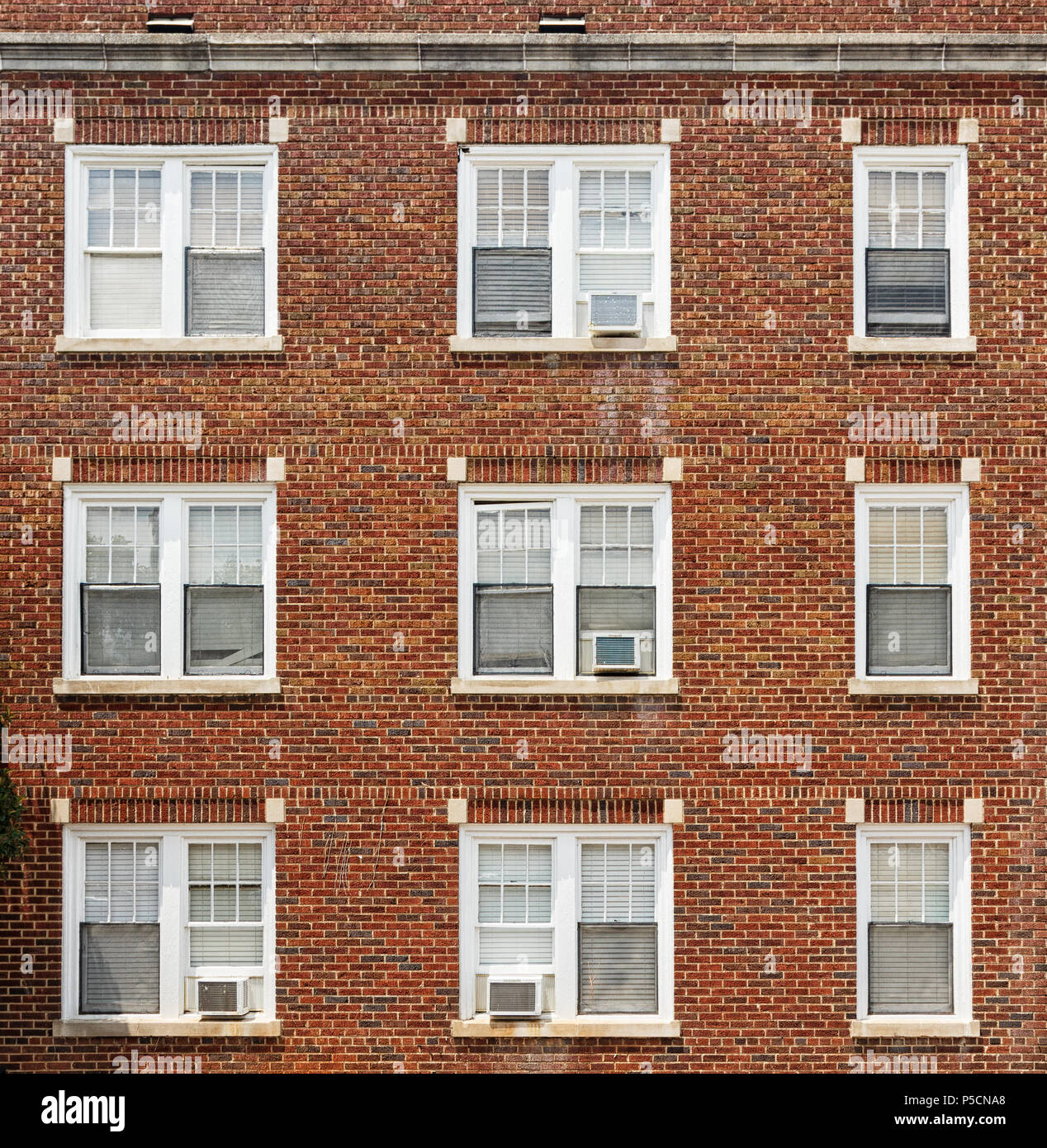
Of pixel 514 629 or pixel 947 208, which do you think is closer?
pixel 514 629

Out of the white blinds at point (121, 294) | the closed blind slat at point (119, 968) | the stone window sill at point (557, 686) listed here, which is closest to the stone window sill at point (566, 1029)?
the closed blind slat at point (119, 968)

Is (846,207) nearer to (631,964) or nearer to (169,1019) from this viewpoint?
(631,964)

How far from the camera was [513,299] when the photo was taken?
12008mm

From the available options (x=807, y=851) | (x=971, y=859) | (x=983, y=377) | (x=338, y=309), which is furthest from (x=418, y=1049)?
(x=983, y=377)

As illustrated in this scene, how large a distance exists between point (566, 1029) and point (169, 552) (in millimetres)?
5700

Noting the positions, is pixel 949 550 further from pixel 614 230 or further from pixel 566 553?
pixel 614 230

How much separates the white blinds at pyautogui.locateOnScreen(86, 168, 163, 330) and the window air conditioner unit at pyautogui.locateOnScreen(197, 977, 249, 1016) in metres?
6.17

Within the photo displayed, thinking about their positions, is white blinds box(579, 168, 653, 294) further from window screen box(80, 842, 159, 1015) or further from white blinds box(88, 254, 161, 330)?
window screen box(80, 842, 159, 1015)

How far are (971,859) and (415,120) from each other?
28.2 feet

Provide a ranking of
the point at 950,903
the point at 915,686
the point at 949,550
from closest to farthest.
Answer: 1. the point at 915,686
2. the point at 950,903
3. the point at 949,550

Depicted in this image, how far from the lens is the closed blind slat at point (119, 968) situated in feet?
38.1

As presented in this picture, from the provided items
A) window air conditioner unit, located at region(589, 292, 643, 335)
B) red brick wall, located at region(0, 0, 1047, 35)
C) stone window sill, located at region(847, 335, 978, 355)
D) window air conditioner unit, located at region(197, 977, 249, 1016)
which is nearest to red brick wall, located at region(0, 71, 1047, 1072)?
stone window sill, located at region(847, 335, 978, 355)

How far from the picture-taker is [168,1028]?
11367mm

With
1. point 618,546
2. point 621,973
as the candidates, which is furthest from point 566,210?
point 621,973
